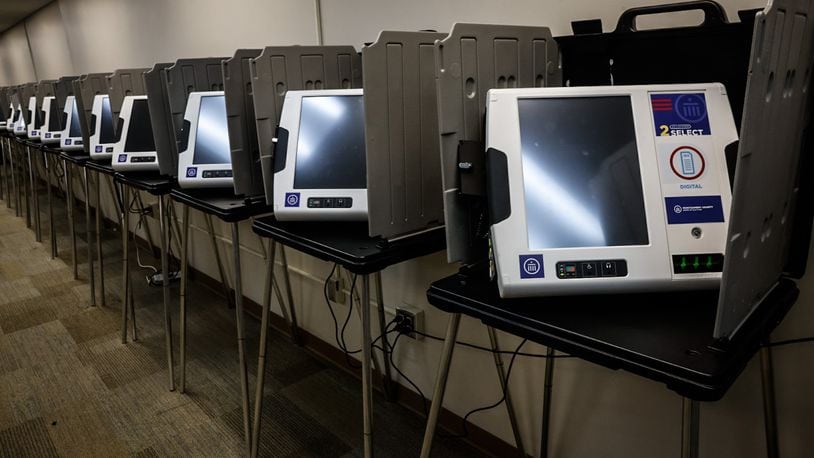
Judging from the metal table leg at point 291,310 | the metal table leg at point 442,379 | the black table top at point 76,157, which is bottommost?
the metal table leg at point 291,310

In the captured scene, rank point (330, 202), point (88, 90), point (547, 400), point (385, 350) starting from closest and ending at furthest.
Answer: point (330, 202) < point (547, 400) < point (385, 350) < point (88, 90)

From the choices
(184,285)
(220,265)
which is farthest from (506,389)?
(220,265)

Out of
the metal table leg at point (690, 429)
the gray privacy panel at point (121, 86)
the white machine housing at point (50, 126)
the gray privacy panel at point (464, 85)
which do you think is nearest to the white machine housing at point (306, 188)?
the gray privacy panel at point (464, 85)

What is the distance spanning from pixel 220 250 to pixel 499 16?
2.10m

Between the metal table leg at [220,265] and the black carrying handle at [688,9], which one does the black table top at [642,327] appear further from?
the metal table leg at [220,265]

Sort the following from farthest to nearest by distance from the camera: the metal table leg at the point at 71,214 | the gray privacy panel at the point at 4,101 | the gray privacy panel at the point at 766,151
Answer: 1. the gray privacy panel at the point at 4,101
2. the metal table leg at the point at 71,214
3. the gray privacy panel at the point at 766,151

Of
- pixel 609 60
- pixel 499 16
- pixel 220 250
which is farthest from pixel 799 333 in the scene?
pixel 220 250

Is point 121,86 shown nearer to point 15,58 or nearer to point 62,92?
point 62,92

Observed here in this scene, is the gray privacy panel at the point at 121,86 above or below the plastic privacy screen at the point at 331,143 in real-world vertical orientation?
above

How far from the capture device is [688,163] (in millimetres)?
865

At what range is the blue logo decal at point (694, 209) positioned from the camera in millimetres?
843

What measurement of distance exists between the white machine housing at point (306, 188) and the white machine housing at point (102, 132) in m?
1.57

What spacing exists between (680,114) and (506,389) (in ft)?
2.89

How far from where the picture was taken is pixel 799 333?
105 centimetres
